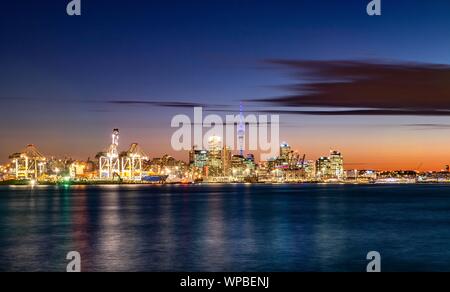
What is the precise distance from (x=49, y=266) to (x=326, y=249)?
20450 mm

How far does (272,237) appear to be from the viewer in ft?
162

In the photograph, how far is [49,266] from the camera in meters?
34.7
